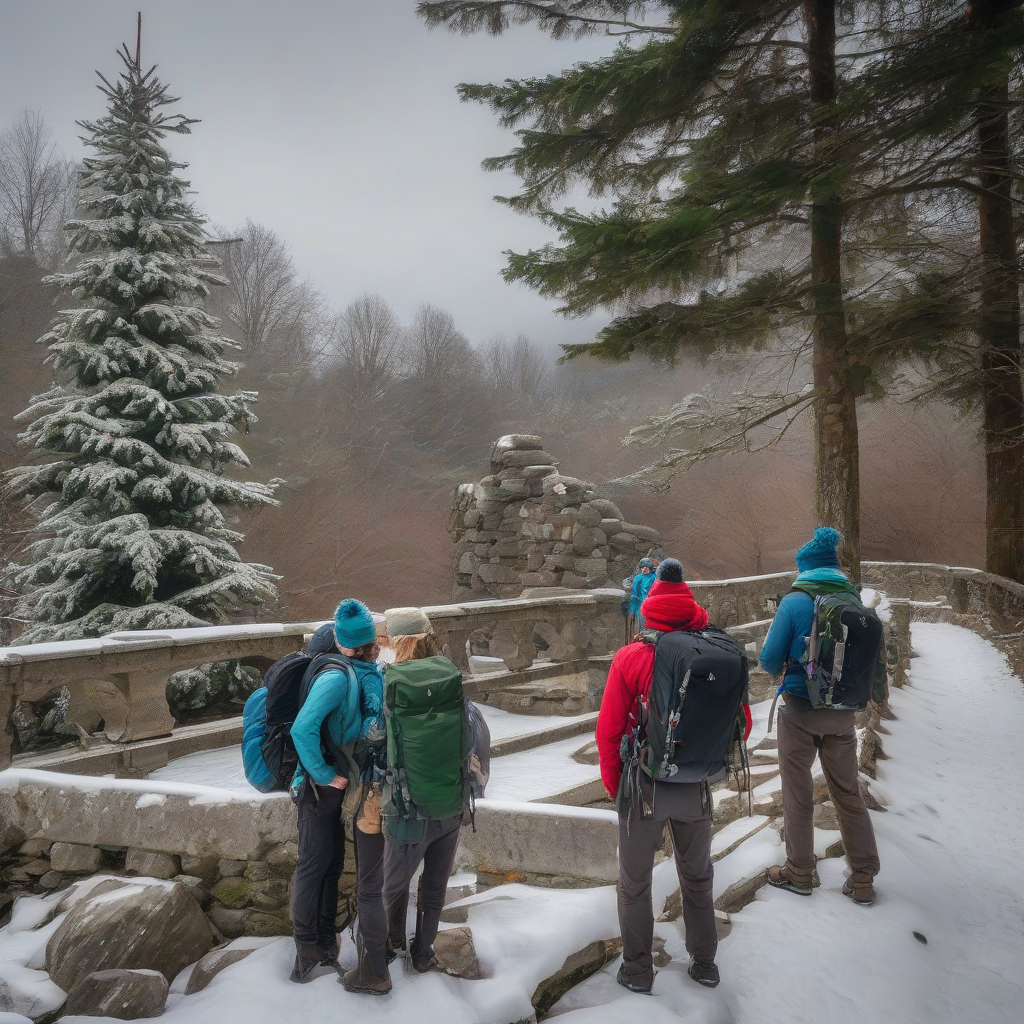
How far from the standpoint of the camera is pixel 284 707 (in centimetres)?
300

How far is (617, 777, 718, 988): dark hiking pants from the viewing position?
2799 mm

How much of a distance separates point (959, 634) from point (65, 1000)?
1550 cm

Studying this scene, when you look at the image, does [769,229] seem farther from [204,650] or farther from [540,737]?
[204,650]

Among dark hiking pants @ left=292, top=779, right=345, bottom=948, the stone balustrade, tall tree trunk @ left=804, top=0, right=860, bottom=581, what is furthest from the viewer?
tall tree trunk @ left=804, top=0, right=860, bottom=581

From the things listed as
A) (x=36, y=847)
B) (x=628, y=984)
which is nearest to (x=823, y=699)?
(x=628, y=984)

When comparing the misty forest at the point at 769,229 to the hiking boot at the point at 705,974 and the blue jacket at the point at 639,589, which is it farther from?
the hiking boot at the point at 705,974

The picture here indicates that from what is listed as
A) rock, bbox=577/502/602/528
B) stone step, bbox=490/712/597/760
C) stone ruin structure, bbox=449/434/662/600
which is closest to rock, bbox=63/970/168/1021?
stone step, bbox=490/712/597/760

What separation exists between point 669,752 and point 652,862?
52 centimetres

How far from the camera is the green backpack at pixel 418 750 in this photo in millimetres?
2717

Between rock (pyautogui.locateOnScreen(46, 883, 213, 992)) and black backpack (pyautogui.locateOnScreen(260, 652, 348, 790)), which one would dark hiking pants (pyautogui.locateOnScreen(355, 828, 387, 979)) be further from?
rock (pyautogui.locateOnScreen(46, 883, 213, 992))

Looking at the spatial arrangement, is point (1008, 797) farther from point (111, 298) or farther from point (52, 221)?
point (52, 221)

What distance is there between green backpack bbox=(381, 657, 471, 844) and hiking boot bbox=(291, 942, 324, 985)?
693 millimetres

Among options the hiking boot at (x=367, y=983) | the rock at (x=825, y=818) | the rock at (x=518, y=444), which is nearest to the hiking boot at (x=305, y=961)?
the hiking boot at (x=367, y=983)

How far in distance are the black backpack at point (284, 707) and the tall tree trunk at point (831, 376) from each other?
6.10 meters
